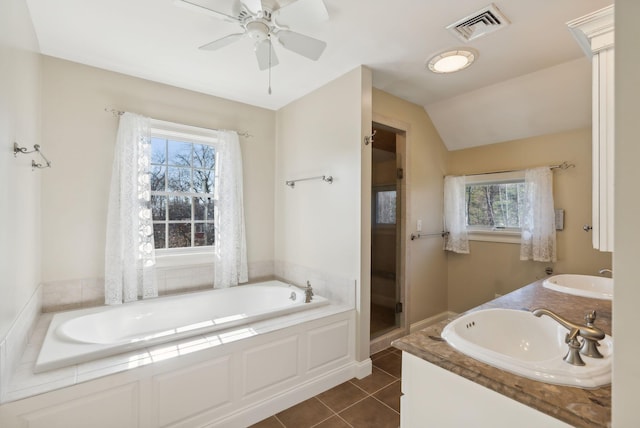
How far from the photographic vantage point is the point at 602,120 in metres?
0.93

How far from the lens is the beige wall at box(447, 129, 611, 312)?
8.43 feet

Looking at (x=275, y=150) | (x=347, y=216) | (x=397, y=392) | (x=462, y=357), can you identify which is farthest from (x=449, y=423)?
(x=275, y=150)

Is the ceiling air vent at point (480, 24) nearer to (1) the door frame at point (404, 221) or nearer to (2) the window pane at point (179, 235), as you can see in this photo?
(1) the door frame at point (404, 221)

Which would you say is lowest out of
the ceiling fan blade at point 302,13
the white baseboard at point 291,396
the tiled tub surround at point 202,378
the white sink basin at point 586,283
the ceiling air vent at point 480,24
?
the white baseboard at point 291,396

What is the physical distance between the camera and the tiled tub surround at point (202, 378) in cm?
136

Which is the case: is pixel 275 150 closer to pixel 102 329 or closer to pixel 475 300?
pixel 102 329

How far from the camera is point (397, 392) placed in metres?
2.18

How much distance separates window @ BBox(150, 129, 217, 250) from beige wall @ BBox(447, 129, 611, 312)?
9.45 ft

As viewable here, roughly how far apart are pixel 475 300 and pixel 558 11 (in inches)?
108

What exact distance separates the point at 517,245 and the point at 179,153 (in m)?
3.65

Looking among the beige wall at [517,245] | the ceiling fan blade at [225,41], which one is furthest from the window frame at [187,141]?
the beige wall at [517,245]

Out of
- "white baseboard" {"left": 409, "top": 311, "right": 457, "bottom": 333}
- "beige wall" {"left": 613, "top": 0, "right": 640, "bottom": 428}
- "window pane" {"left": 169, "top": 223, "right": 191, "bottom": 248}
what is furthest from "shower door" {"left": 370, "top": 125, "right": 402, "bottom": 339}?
"beige wall" {"left": 613, "top": 0, "right": 640, "bottom": 428}

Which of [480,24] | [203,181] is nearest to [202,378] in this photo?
[203,181]

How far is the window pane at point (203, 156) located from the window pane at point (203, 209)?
37 cm
